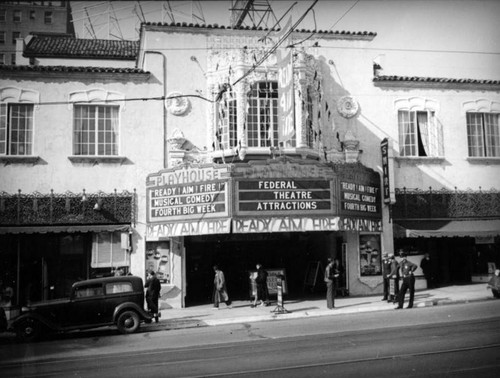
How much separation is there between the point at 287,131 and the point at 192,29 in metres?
6.15

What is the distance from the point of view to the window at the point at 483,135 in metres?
23.3

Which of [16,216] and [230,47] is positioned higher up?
[230,47]

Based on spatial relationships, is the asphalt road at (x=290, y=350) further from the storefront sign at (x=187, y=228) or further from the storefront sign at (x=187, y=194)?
the storefront sign at (x=187, y=194)

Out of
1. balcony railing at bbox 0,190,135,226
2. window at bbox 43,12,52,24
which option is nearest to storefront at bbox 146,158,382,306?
balcony railing at bbox 0,190,135,226

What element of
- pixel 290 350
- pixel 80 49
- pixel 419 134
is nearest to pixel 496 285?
pixel 419 134

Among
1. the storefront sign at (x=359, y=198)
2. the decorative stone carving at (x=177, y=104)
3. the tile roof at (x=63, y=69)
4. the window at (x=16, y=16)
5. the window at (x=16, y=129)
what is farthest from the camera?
the window at (x=16, y=16)

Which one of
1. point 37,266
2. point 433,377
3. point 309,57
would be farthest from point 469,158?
point 37,266

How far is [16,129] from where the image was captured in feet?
66.0

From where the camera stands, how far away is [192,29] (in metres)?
20.8

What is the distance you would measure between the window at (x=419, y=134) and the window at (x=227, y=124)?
765 centimetres

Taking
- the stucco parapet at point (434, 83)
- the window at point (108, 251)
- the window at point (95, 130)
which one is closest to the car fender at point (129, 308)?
the window at point (108, 251)

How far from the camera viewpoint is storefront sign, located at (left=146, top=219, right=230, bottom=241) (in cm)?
1819

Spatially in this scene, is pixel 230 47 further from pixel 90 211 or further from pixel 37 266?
pixel 37 266

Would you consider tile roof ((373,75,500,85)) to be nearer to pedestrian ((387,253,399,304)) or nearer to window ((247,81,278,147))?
window ((247,81,278,147))
